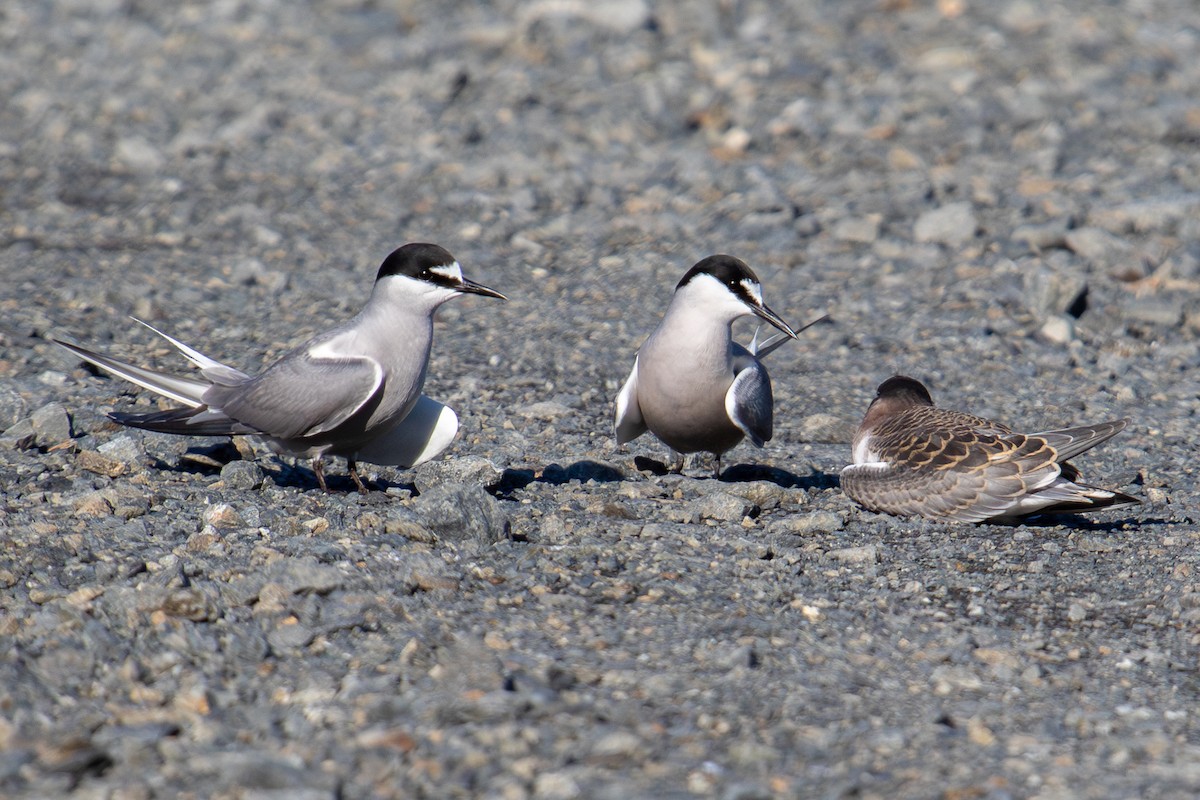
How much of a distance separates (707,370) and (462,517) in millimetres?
1476

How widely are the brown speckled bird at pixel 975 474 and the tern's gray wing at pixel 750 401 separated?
41cm

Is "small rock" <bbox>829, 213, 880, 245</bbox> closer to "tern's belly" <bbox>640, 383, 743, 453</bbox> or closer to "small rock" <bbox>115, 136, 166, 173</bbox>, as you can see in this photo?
"tern's belly" <bbox>640, 383, 743, 453</bbox>

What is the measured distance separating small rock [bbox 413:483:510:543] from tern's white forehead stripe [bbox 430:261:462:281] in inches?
37.2

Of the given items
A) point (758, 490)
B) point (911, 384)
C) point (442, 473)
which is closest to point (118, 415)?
point (442, 473)

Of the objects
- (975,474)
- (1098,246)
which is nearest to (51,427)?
(975,474)

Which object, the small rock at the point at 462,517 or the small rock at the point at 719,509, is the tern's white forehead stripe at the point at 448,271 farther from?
the small rock at the point at 719,509

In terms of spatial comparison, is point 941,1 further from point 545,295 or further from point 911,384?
point 911,384

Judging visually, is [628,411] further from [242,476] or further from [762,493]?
[242,476]

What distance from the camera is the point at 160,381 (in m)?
5.52

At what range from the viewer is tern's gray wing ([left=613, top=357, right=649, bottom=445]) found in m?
6.00

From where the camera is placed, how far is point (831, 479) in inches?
237

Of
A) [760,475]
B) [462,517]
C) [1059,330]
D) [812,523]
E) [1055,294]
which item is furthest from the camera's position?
[1055,294]

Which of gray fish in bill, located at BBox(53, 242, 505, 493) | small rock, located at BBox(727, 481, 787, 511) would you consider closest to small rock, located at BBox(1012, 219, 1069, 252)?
small rock, located at BBox(727, 481, 787, 511)

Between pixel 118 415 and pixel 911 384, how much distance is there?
3.20 m
